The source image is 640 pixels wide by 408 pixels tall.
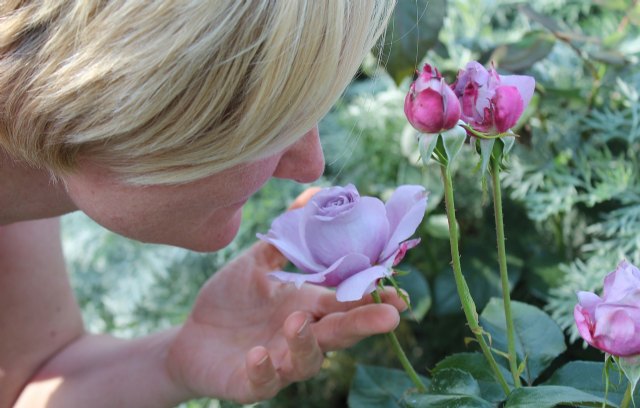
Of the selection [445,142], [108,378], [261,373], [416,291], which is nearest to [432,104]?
[445,142]

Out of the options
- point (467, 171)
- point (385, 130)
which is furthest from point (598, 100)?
point (385, 130)

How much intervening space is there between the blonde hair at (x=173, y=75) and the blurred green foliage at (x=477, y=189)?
0.33 metres

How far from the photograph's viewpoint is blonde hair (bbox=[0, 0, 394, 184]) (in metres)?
0.62

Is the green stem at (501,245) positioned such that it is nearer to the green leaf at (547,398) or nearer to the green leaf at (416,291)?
the green leaf at (547,398)

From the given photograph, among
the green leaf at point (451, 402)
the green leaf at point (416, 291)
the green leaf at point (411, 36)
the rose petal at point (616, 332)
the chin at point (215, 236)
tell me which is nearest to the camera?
the rose petal at point (616, 332)

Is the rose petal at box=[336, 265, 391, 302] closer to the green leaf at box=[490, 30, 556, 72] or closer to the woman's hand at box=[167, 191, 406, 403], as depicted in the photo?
the woman's hand at box=[167, 191, 406, 403]

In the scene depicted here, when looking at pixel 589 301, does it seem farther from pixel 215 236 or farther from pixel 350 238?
pixel 215 236

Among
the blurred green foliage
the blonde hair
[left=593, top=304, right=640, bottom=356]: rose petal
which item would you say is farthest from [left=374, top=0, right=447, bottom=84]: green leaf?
[left=593, top=304, right=640, bottom=356]: rose petal

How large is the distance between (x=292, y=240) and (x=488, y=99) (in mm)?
228

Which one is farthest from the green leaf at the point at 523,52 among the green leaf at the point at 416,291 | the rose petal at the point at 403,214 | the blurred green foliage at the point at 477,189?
the rose petal at the point at 403,214

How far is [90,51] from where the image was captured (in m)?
0.63

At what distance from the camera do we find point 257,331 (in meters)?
1.05

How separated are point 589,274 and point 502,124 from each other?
54 cm

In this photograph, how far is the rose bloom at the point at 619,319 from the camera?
0.56m
